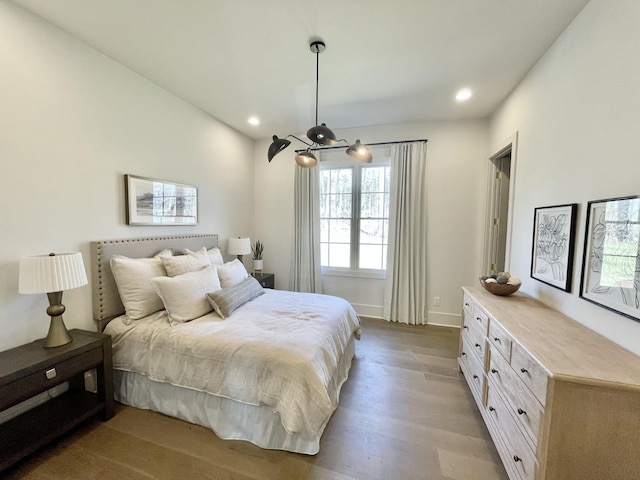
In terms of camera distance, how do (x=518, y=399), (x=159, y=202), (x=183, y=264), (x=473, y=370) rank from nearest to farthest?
1. (x=518, y=399)
2. (x=473, y=370)
3. (x=183, y=264)
4. (x=159, y=202)

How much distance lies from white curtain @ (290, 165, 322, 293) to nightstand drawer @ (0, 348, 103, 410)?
8.54 ft

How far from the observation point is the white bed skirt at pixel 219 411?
64.7 inches

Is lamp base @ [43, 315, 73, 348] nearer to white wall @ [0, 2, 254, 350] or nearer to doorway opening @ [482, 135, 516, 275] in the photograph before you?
white wall @ [0, 2, 254, 350]

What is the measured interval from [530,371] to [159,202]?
3.20 m

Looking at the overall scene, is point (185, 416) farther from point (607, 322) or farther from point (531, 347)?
point (607, 322)

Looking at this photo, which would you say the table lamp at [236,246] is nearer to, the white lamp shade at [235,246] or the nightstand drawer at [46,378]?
the white lamp shade at [235,246]

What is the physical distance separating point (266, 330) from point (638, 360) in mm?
1997

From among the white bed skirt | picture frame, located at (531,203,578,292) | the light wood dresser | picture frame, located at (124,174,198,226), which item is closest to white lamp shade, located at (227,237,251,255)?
picture frame, located at (124,174,198,226)

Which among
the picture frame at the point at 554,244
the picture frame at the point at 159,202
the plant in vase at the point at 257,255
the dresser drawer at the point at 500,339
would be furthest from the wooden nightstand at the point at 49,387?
the picture frame at the point at 554,244

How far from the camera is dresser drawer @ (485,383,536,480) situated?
120 cm

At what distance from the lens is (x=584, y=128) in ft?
5.28

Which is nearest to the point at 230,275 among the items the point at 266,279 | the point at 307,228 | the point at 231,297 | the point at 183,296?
the point at 231,297

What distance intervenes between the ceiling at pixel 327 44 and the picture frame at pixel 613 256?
4.43 feet

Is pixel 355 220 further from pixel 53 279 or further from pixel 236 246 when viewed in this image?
pixel 53 279
